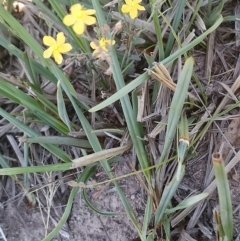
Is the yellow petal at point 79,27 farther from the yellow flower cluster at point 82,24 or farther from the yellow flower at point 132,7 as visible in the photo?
the yellow flower at point 132,7

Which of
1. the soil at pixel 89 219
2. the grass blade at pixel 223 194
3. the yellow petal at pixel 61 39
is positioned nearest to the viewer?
the grass blade at pixel 223 194

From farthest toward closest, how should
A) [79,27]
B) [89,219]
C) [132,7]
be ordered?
[89,219] < [132,7] < [79,27]

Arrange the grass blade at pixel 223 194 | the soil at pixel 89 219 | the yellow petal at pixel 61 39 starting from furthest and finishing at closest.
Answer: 1. the soil at pixel 89 219
2. the yellow petal at pixel 61 39
3. the grass blade at pixel 223 194

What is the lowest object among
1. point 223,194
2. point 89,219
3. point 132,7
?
point 89,219

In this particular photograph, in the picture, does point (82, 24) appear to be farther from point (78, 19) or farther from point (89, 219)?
point (89, 219)

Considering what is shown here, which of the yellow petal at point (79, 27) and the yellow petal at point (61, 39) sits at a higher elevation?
the yellow petal at point (79, 27)

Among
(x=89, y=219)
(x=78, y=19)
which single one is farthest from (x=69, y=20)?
(x=89, y=219)

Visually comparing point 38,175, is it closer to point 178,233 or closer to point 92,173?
point 92,173

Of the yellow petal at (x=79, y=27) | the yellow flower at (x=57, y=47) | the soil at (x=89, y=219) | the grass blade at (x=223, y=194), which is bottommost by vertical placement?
the soil at (x=89, y=219)

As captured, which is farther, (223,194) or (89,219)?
(89,219)

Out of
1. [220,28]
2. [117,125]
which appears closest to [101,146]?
[117,125]

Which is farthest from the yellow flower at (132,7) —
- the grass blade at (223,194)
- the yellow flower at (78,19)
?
the grass blade at (223,194)
